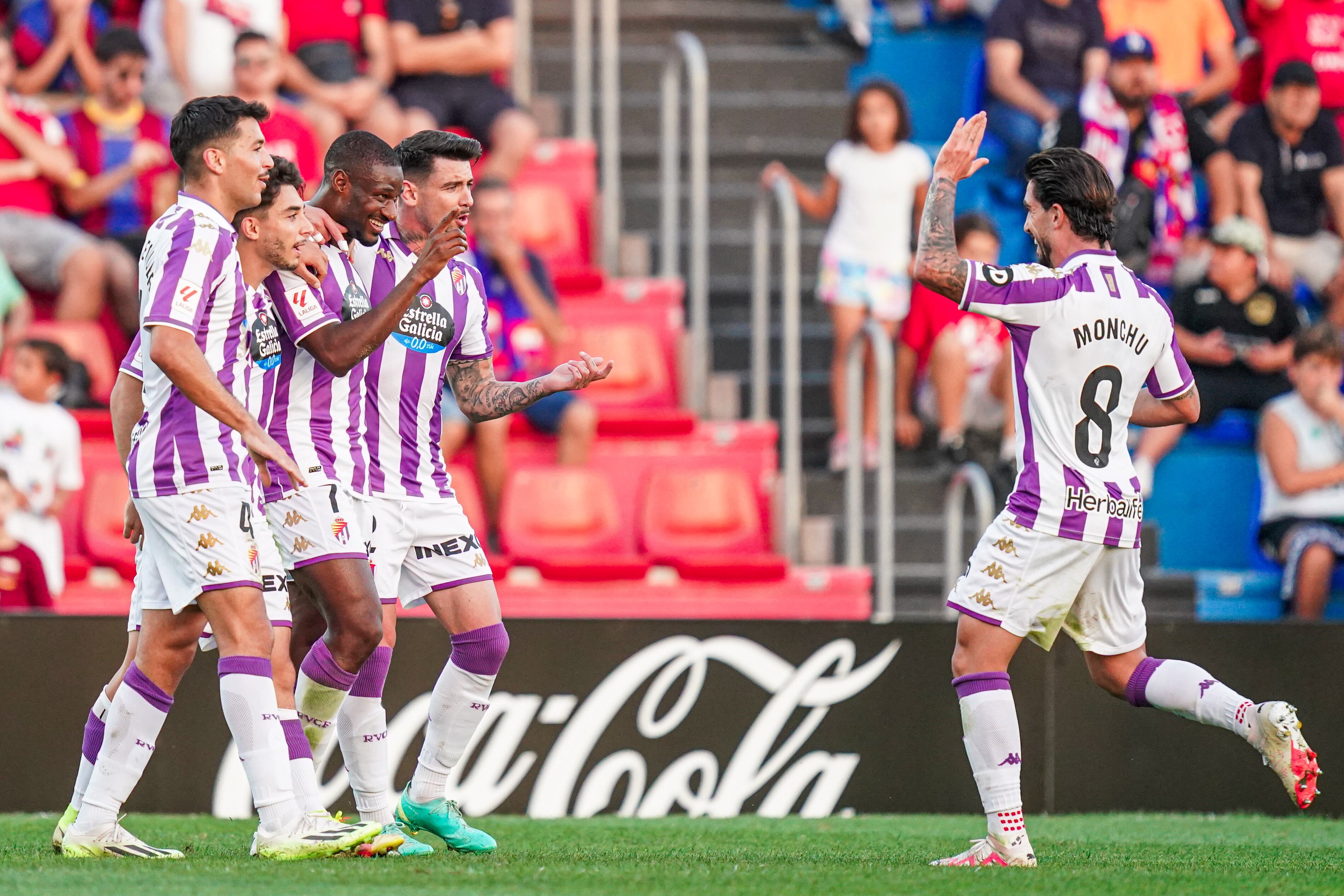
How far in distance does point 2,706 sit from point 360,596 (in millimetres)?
2981

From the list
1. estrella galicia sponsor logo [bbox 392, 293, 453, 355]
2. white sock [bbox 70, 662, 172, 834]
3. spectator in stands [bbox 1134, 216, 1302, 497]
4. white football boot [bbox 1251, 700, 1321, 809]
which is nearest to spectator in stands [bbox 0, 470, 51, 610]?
white sock [bbox 70, 662, 172, 834]

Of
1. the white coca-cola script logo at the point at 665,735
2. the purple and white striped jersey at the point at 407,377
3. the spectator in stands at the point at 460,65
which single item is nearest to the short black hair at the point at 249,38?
the spectator in stands at the point at 460,65

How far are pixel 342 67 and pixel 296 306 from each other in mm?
5788

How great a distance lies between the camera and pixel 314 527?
200 inches

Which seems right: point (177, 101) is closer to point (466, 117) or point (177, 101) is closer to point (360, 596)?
point (466, 117)

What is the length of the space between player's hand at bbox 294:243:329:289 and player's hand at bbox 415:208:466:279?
366mm

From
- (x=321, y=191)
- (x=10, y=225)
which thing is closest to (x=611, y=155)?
(x=10, y=225)

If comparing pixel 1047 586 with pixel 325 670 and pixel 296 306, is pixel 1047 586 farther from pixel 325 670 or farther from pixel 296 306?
pixel 296 306

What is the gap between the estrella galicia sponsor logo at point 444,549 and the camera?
5445mm

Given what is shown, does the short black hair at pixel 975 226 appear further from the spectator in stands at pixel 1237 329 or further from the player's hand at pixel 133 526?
the player's hand at pixel 133 526

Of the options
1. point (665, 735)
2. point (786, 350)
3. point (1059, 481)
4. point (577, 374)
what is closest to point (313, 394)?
point (577, 374)

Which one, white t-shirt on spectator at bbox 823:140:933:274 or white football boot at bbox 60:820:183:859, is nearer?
white football boot at bbox 60:820:183:859

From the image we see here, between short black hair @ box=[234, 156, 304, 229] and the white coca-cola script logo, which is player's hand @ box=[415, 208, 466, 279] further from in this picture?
the white coca-cola script logo

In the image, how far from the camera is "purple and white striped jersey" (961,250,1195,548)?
5.03 metres
